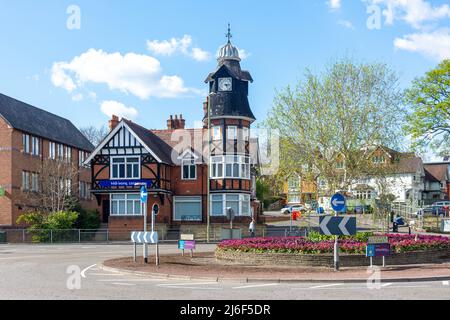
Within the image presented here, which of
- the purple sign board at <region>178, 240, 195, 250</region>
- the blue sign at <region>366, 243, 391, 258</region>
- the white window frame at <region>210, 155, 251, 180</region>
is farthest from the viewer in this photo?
the white window frame at <region>210, 155, 251, 180</region>

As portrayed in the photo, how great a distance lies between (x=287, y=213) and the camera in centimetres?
7419

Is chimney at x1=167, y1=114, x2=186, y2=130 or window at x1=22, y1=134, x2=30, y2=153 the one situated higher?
chimney at x1=167, y1=114, x2=186, y2=130

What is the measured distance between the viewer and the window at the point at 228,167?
167 ft

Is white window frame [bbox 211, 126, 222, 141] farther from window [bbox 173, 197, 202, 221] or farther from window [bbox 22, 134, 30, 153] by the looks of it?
window [bbox 22, 134, 30, 153]

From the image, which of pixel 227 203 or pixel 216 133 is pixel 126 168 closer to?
pixel 216 133

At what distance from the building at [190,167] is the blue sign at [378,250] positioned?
94.6 ft

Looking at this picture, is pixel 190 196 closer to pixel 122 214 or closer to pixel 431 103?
pixel 122 214

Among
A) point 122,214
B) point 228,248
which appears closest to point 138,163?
point 122,214

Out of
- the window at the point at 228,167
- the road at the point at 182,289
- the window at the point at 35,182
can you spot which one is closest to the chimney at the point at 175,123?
the window at the point at 228,167

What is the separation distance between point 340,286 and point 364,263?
5.46m

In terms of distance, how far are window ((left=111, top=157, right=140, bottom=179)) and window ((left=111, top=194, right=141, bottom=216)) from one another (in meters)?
1.55

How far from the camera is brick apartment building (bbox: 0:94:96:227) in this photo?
49.7 metres

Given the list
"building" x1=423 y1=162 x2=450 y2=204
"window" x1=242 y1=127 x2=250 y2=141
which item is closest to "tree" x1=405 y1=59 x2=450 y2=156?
"window" x1=242 y1=127 x2=250 y2=141

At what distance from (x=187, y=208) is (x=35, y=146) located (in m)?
14.6
